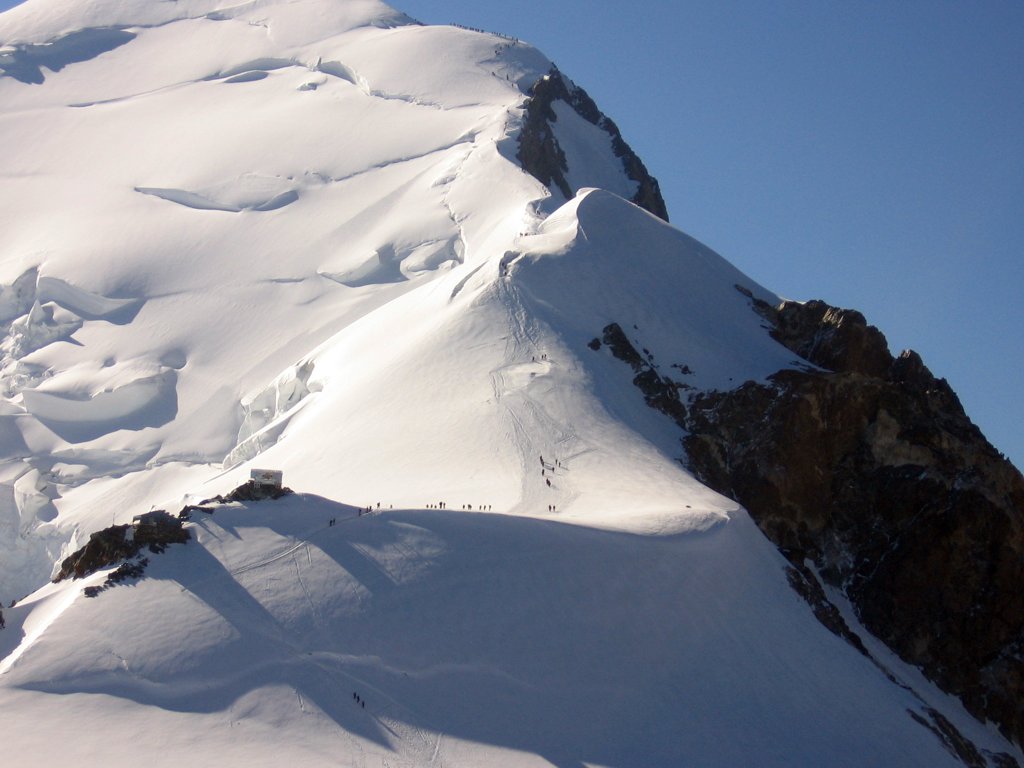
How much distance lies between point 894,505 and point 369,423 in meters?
20.0

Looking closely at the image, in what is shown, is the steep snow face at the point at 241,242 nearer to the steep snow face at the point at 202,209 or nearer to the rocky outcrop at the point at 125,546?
the steep snow face at the point at 202,209

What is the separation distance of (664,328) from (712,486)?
956 cm

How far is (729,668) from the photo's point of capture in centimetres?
3134

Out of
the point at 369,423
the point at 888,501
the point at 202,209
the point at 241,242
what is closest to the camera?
the point at 888,501

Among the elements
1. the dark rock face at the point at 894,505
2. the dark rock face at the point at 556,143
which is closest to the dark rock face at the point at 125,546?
the dark rock face at the point at 894,505

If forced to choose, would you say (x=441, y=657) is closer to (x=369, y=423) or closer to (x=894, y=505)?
(x=369, y=423)

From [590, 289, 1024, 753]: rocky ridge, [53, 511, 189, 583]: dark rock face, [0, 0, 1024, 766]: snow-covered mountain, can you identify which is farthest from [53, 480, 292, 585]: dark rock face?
[590, 289, 1024, 753]: rocky ridge

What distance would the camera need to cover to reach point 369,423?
152 feet

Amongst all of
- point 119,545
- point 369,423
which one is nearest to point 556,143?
point 369,423

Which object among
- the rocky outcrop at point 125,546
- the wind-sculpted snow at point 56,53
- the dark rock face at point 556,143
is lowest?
the rocky outcrop at point 125,546

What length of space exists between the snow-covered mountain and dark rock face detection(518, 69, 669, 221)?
17.9 inches

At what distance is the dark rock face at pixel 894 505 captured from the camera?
4288 cm

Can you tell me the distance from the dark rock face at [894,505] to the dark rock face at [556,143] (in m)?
30.1

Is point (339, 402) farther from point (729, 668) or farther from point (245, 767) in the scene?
point (245, 767)
